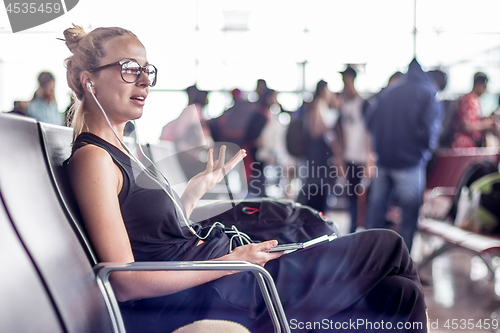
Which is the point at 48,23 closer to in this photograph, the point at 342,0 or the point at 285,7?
the point at 285,7

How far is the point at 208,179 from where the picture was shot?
115 centimetres

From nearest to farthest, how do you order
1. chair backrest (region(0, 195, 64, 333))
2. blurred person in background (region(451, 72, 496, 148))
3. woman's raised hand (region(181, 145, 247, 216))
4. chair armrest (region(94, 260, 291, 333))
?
chair backrest (region(0, 195, 64, 333)) < chair armrest (region(94, 260, 291, 333)) < woman's raised hand (region(181, 145, 247, 216)) < blurred person in background (region(451, 72, 496, 148))

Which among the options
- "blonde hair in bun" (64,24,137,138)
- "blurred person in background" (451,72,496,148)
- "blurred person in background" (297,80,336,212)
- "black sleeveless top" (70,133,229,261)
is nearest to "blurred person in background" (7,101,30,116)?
"blonde hair in bun" (64,24,137,138)

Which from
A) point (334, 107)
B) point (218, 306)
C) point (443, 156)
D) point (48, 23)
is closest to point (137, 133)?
point (48, 23)

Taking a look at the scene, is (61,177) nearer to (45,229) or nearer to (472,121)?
(45,229)

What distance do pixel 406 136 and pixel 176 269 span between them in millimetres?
1764

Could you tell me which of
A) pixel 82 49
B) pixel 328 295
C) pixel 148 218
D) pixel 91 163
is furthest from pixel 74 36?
pixel 328 295

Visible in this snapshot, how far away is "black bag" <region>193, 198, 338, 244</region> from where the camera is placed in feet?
3.96

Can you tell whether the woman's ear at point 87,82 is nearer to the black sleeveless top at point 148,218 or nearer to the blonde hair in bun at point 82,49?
the blonde hair in bun at point 82,49

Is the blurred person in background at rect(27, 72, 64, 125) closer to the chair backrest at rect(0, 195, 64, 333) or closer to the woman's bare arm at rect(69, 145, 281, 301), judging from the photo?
the woman's bare arm at rect(69, 145, 281, 301)

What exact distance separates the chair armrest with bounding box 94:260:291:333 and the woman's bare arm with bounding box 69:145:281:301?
32mm

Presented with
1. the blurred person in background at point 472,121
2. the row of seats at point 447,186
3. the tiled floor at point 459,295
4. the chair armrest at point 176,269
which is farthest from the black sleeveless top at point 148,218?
the blurred person in background at point 472,121

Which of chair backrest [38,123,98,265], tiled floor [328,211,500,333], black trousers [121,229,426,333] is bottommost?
tiled floor [328,211,500,333]

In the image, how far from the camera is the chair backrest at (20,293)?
25.1 inches
